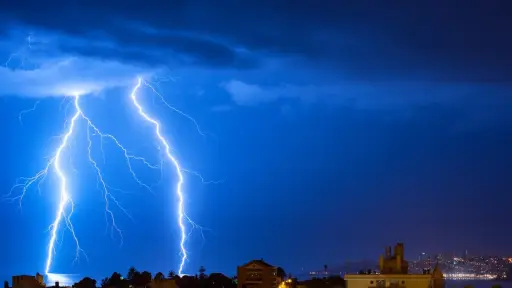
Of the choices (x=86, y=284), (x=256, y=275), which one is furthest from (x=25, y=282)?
(x=256, y=275)

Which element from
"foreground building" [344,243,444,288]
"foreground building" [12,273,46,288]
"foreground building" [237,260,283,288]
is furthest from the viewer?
"foreground building" [237,260,283,288]

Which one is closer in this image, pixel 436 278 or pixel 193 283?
pixel 436 278

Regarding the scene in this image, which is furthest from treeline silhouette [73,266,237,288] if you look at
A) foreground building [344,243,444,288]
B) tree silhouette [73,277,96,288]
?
foreground building [344,243,444,288]

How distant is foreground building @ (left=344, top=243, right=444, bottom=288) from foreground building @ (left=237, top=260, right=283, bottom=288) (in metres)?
21.3

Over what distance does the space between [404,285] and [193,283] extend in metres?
35.4

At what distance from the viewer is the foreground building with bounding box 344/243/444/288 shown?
181ft

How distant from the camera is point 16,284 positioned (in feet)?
210

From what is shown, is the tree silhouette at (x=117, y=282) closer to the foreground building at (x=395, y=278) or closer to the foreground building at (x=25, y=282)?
the foreground building at (x=25, y=282)

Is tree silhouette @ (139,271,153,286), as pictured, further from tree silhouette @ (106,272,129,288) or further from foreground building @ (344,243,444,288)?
foreground building @ (344,243,444,288)

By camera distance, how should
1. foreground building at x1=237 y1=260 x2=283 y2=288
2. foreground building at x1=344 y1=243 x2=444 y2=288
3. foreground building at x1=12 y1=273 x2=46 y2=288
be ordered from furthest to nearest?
foreground building at x1=237 y1=260 x2=283 y2=288, foreground building at x1=12 y1=273 x2=46 y2=288, foreground building at x1=344 y1=243 x2=444 y2=288

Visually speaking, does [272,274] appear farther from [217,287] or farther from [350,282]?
[350,282]

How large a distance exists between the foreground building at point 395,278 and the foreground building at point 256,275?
2134 cm

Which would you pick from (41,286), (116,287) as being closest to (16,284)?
(41,286)

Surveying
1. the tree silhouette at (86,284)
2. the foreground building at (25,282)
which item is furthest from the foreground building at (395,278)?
the tree silhouette at (86,284)
